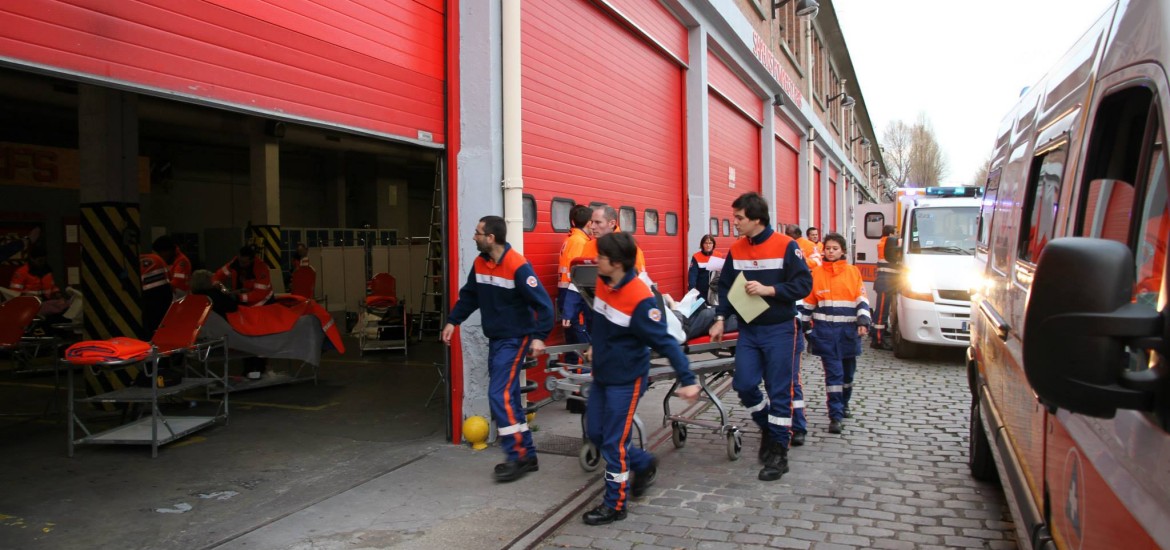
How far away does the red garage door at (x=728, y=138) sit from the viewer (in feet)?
51.8

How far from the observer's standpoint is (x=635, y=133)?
1162 centimetres

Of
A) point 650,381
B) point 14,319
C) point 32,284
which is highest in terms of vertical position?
point 32,284

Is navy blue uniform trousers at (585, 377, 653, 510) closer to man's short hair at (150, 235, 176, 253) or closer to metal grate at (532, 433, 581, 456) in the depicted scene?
metal grate at (532, 433, 581, 456)

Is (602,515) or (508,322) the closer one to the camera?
(602,515)

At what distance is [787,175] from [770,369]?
68.2 feet

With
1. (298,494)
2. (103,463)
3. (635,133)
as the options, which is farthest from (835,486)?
(635,133)

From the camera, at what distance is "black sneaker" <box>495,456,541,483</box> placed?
5.71 m

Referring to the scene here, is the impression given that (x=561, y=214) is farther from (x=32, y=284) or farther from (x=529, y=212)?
(x=32, y=284)

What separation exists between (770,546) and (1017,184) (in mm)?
2425

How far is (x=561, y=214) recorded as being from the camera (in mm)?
9047

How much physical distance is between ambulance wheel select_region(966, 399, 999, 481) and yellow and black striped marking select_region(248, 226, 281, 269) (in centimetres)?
1538

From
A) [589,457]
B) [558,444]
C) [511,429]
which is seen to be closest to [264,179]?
[558,444]

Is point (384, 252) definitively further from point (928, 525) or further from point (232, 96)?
point (928, 525)

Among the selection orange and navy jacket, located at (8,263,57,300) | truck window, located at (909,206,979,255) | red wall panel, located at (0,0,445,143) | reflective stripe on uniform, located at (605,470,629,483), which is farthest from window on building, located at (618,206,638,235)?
orange and navy jacket, located at (8,263,57,300)
